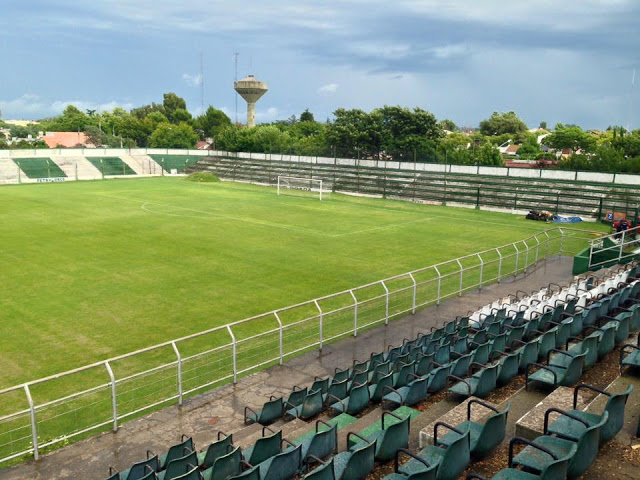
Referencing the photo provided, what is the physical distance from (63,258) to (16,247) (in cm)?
417

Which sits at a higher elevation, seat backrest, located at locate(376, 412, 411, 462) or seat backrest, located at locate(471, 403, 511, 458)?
seat backrest, located at locate(471, 403, 511, 458)

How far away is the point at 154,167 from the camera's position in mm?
78438

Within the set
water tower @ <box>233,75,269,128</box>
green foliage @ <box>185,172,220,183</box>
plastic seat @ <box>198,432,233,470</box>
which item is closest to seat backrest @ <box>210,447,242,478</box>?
plastic seat @ <box>198,432,233,470</box>

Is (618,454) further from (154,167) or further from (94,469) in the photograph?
(154,167)

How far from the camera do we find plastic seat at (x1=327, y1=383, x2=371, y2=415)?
10.1 m

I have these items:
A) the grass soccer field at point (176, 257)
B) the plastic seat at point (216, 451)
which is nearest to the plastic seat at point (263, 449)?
the plastic seat at point (216, 451)

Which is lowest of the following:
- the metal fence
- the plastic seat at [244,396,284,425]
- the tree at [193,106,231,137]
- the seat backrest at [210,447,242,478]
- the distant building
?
the metal fence

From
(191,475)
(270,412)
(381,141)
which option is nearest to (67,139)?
(381,141)

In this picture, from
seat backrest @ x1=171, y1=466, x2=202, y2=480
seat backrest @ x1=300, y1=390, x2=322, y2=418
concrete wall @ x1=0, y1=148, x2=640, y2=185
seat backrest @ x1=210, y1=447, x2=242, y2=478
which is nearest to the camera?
seat backrest @ x1=171, y1=466, x2=202, y2=480

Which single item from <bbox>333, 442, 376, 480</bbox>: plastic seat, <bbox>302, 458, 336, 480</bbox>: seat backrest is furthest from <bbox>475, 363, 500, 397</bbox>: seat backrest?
<bbox>302, 458, 336, 480</bbox>: seat backrest

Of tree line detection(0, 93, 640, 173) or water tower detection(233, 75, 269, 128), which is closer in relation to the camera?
tree line detection(0, 93, 640, 173)

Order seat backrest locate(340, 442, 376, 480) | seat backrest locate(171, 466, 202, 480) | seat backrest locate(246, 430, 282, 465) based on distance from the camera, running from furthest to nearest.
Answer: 1. seat backrest locate(246, 430, 282, 465)
2. seat backrest locate(171, 466, 202, 480)
3. seat backrest locate(340, 442, 376, 480)

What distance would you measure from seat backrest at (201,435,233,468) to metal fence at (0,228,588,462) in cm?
273

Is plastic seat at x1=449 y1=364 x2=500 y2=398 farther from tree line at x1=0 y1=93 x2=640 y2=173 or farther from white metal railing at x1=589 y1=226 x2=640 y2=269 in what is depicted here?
tree line at x1=0 y1=93 x2=640 y2=173
